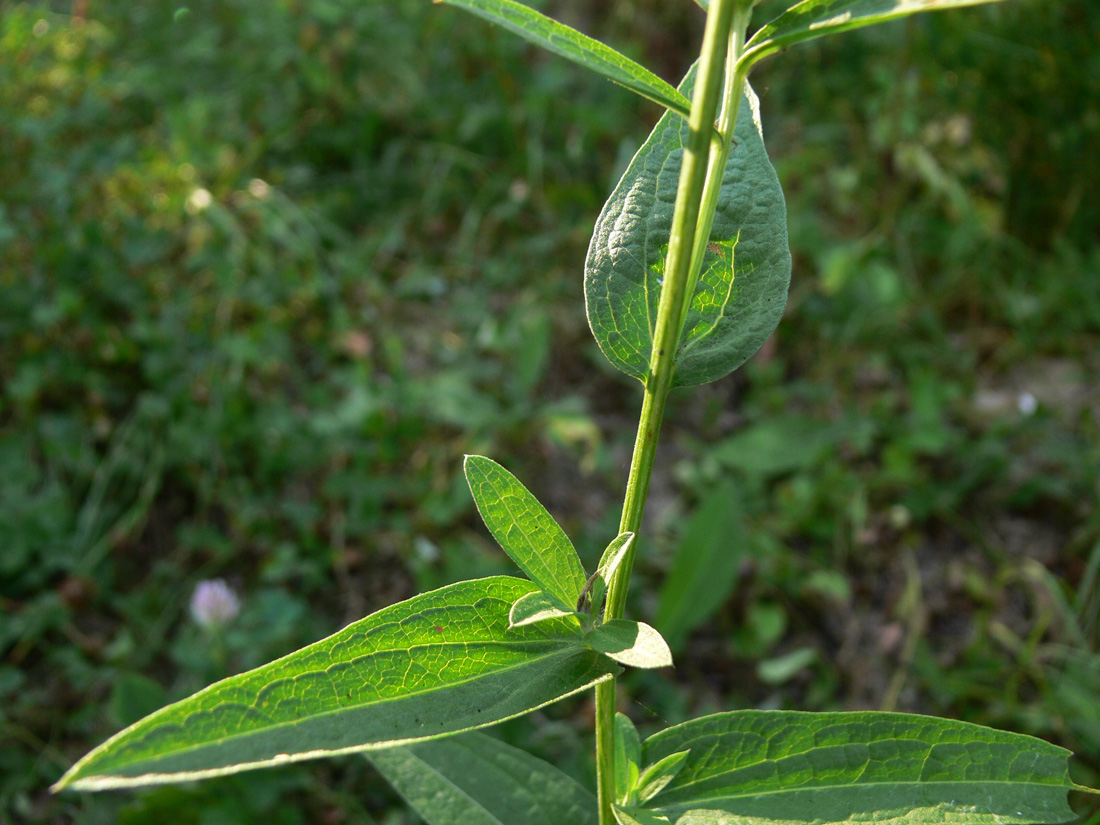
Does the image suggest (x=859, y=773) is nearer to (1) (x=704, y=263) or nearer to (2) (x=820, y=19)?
(1) (x=704, y=263)

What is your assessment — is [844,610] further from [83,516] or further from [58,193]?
[58,193]

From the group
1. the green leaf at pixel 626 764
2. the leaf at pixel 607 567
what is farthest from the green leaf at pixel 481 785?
the leaf at pixel 607 567

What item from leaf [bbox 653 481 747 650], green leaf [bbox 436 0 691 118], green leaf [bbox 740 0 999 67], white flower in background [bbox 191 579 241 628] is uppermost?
green leaf [bbox 740 0 999 67]

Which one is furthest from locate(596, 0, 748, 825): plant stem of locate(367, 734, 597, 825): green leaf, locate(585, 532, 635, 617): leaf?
locate(367, 734, 597, 825): green leaf

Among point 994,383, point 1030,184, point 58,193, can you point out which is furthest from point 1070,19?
point 58,193

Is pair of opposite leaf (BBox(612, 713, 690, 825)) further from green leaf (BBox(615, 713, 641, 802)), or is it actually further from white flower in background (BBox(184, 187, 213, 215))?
white flower in background (BBox(184, 187, 213, 215))
